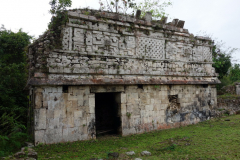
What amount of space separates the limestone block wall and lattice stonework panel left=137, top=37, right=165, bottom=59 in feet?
4.62

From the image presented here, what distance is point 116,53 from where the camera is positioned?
24.5 ft

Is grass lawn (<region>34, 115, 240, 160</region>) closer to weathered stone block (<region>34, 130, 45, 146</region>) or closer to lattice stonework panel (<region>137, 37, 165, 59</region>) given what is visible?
weathered stone block (<region>34, 130, 45, 146</region>)

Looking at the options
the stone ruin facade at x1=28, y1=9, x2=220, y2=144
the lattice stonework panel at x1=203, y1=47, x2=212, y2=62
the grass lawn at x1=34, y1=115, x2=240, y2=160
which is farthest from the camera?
the lattice stonework panel at x1=203, y1=47, x2=212, y2=62

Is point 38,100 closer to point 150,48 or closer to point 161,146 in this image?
point 161,146

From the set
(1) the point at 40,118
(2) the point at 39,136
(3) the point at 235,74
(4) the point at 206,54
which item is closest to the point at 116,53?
(1) the point at 40,118

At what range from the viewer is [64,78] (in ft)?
20.9

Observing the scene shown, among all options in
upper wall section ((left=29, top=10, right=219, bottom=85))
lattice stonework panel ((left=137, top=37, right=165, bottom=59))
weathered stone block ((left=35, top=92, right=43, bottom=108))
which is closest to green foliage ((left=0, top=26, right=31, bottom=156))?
weathered stone block ((left=35, top=92, right=43, bottom=108))

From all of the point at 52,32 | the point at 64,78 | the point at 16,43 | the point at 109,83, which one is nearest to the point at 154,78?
the point at 109,83

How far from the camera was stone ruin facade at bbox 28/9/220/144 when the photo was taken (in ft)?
20.3

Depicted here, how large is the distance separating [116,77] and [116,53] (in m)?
0.97

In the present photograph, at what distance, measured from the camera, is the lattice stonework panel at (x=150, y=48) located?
8.07m

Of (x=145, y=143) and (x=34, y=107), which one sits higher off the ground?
(x=34, y=107)

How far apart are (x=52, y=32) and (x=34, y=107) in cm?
258

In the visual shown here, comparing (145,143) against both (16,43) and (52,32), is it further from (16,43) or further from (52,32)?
(16,43)
